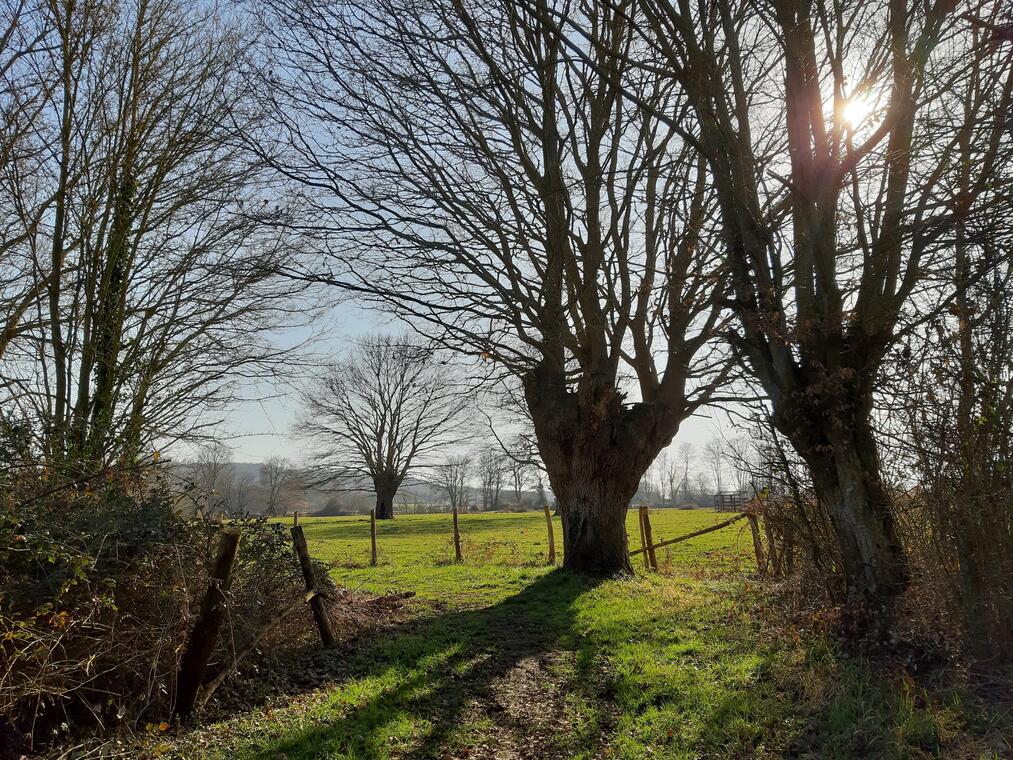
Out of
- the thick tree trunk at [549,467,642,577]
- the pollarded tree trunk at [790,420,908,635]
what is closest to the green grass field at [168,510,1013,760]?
the pollarded tree trunk at [790,420,908,635]

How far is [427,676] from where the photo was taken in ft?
20.4

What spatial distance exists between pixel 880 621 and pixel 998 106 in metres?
4.37

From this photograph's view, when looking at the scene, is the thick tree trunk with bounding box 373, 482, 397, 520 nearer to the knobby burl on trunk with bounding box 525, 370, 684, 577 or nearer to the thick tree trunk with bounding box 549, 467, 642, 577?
the knobby burl on trunk with bounding box 525, 370, 684, 577

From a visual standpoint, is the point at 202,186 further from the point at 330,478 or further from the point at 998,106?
the point at 330,478

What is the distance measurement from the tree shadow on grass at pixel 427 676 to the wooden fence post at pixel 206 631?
988mm

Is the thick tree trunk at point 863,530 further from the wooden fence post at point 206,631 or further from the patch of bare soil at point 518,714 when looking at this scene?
the wooden fence post at point 206,631

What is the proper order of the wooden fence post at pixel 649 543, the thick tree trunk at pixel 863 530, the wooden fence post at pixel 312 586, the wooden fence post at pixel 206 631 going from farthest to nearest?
the wooden fence post at pixel 649 543, the wooden fence post at pixel 312 586, the thick tree trunk at pixel 863 530, the wooden fence post at pixel 206 631

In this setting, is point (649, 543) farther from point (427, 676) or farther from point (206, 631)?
point (206, 631)

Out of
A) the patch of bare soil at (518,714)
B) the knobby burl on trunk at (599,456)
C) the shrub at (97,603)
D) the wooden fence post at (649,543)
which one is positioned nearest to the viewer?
the shrub at (97,603)

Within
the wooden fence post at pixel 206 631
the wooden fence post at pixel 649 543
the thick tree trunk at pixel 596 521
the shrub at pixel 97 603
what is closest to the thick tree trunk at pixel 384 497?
the wooden fence post at pixel 649 543

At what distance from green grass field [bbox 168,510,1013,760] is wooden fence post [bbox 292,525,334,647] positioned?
323mm

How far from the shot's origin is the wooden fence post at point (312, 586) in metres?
7.00

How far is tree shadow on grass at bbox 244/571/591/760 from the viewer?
4.71m

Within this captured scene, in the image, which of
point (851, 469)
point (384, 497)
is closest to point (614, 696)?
point (851, 469)
